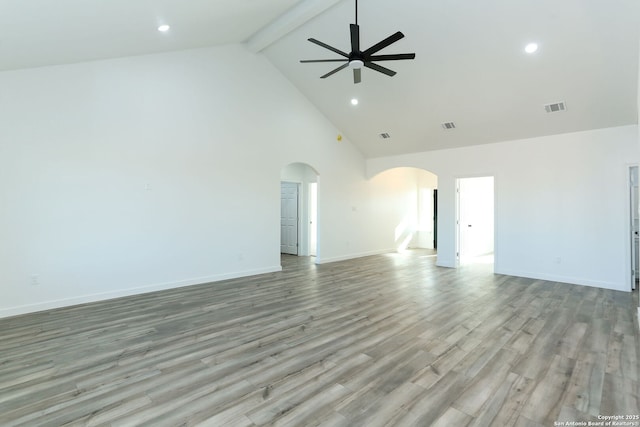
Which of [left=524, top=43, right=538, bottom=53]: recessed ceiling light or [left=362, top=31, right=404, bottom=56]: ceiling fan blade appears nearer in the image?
[left=362, top=31, right=404, bottom=56]: ceiling fan blade

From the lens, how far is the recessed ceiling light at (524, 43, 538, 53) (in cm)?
443

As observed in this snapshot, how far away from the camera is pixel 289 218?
9.59 meters

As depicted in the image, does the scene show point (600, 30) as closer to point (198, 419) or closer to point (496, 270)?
point (496, 270)

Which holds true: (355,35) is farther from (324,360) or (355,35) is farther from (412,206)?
(412,206)

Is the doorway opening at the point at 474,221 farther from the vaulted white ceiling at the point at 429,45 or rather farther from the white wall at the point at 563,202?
the vaulted white ceiling at the point at 429,45

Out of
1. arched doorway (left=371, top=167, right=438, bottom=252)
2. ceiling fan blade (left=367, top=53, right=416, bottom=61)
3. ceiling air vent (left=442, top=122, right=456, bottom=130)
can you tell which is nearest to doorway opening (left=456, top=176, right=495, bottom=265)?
ceiling air vent (left=442, top=122, right=456, bottom=130)

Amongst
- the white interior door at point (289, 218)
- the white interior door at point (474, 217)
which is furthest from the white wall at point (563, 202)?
the white interior door at point (289, 218)

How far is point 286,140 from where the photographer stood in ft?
23.1

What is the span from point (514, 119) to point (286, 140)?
14.5 feet

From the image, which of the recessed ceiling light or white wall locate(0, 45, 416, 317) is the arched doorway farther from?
the recessed ceiling light

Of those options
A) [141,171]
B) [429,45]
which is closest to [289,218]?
[141,171]

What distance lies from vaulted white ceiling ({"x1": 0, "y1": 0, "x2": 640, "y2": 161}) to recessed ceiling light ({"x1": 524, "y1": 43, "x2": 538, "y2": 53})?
0.07m

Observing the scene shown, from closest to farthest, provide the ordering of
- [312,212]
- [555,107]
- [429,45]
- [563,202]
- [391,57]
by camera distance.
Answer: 1. [391,57]
2. [429,45]
3. [555,107]
4. [563,202]
5. [312,212]

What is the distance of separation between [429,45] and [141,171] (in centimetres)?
487
